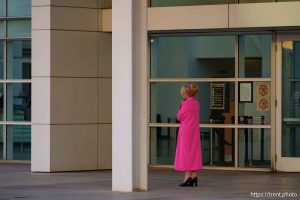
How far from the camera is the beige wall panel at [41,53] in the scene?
17.3 metres

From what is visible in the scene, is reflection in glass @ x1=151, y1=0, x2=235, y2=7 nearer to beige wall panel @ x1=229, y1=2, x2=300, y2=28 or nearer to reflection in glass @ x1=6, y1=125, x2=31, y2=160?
beige wall panel @ x1=229, y1=2, x2=300, y2=28

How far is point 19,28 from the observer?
19.6 meters

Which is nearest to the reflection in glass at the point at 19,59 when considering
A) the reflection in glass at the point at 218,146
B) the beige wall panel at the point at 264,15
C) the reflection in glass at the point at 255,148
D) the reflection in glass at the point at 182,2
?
the reflection in glass at the point at 182,2

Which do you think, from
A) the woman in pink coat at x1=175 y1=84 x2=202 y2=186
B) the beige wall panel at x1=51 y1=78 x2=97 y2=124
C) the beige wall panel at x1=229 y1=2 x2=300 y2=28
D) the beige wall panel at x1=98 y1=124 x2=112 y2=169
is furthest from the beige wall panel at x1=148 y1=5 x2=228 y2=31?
the woman in pink coat at x1=175 y1=84 x2=202 y2=186

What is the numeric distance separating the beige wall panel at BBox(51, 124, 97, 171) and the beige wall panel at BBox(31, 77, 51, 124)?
32 centimetres

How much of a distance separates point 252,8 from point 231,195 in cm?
534

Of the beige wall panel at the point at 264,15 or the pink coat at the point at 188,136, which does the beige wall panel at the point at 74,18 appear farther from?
the pink coat at the point at 188,136

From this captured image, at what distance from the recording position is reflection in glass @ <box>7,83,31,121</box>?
19703mm

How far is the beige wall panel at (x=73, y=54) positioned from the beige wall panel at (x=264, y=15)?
128 inches

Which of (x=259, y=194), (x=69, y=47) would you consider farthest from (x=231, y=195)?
(x=69, y=47)

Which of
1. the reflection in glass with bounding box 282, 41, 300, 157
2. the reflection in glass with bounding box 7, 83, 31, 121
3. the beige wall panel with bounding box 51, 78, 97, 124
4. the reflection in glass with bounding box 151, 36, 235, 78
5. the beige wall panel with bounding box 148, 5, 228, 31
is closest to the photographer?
the beige wall panel with bounding box 148, 5, 228, 31

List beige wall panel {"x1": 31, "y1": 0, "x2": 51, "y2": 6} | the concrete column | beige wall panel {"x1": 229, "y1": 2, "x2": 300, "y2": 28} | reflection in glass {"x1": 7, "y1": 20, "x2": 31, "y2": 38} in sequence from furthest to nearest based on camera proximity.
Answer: reflection in glass {"x1": 7, "y1": 20, "x2": 31, "y2": 38} < beige wall panel {"x1": 31, "y1": 0, "x2": 51, "y2": 6} < beige wall panel {"x1": 229, "y1": 2, "x2": 300, "y2": 28} < the concrete column

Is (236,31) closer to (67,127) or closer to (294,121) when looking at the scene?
(294,121)

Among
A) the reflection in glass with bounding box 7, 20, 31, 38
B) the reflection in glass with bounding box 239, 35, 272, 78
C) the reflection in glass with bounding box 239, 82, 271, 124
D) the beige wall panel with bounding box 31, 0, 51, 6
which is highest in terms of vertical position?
the beige wall panel with bounding box 31, 0, 51, 6
